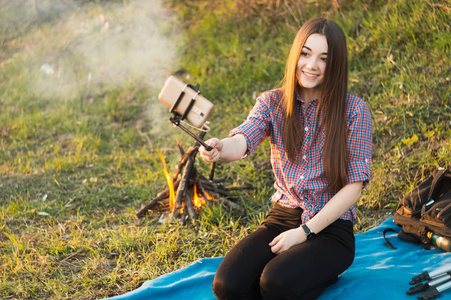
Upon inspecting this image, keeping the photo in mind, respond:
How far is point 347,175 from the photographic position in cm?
254

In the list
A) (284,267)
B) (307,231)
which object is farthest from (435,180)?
(284,267)

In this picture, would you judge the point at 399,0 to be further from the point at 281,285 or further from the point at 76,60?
the point at 76,60

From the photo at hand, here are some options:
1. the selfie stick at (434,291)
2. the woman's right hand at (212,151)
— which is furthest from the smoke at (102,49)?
the selfie stick at (434,291)

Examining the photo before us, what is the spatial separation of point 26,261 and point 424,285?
264cm

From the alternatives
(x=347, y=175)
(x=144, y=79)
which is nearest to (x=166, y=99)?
(x=347, y=175)

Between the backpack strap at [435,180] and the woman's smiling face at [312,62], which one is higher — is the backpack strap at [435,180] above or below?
below

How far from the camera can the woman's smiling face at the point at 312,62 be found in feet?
8.27

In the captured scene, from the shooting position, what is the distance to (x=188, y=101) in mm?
2400

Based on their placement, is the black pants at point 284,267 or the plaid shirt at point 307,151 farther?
the plaid shirt at point 307,151

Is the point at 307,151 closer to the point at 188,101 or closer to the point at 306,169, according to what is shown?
the point at 306,169

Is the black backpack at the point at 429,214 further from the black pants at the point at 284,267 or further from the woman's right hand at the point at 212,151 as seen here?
the woman's right hand at the point at 212,151

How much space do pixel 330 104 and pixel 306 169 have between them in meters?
0.39

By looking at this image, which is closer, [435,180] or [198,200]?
[435,180]

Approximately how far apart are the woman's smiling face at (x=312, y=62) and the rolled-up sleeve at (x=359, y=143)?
29 centimetres
